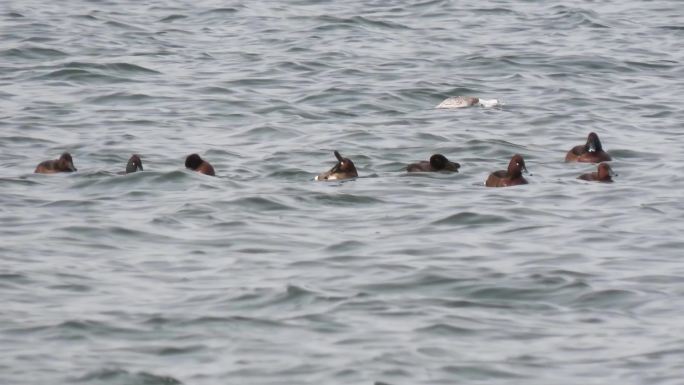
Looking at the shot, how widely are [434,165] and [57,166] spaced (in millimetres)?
3926

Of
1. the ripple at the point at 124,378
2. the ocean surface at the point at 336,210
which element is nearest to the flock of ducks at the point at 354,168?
the ocean surface at the point at 336,210

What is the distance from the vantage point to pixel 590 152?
18.4 metres

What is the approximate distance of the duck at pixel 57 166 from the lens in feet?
57.7

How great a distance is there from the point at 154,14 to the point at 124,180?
595 inches

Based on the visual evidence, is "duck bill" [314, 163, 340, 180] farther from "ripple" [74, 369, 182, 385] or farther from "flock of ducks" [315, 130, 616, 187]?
"ripple" [74, 369, 182, 385]

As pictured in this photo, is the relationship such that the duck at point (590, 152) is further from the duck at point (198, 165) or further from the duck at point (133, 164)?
the duck at point (133, 164)

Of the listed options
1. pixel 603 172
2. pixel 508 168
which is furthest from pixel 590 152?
pixel 508 168

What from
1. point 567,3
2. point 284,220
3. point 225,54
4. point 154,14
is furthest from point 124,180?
point 567,3

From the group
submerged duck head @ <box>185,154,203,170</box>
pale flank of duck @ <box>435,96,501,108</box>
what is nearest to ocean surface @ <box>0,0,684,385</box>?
submerged duck head @ <box>185,154,203,170</box>

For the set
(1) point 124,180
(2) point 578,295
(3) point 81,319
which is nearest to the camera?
(3) point 81,319

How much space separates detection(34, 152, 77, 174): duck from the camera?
17.6m

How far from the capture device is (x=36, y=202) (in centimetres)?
1641

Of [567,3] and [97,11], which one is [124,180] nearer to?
[97,11]

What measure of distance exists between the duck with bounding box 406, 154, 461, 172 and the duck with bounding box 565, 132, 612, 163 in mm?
1372
